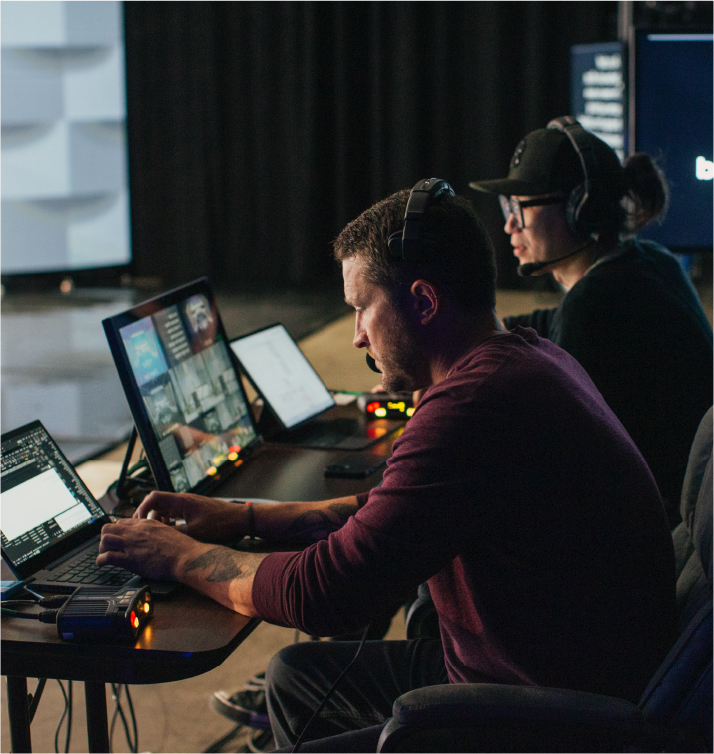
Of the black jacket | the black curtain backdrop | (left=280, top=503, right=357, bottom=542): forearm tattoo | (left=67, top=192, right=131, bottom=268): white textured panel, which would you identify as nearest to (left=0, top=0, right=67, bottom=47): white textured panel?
(left=67, top=192, right=131, bottom=268): white textured panel

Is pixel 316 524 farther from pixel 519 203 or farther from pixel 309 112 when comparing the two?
pixel 309 112

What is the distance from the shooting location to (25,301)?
726cm

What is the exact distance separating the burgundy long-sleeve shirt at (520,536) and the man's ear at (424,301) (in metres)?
0.09

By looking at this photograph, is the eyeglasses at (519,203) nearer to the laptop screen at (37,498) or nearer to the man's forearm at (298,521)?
the man's forearm at (298,521)

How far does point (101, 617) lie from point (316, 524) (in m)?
0.41

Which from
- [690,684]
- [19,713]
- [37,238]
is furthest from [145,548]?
[37,238]

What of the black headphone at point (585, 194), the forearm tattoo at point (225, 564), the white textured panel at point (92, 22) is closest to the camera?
the forearm tattoo at point (225, 564)

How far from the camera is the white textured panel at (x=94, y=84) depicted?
17.7 feet

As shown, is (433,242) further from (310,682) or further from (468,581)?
(310,682)

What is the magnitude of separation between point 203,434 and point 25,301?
20.0 ft

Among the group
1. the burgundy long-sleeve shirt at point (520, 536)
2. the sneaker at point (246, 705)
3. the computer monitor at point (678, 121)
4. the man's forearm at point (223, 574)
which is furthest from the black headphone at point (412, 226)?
the computer monitor at point (678, 121)

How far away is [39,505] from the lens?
135 cm

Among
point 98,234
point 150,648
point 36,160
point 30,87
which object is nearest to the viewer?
point 150,648

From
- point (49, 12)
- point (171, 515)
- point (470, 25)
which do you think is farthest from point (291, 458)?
point (470, 25)
